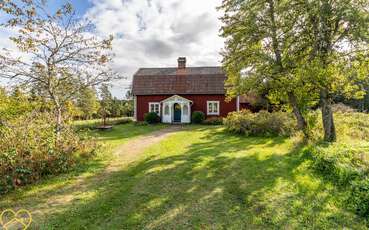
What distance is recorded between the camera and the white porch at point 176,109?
20719 millimetres

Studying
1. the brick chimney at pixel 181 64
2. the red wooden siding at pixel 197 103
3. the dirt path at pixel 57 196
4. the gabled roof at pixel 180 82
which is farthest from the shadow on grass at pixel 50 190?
the brick chimney at pixel 181 64

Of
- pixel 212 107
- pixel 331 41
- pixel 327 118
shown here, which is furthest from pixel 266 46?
pixel 212 107

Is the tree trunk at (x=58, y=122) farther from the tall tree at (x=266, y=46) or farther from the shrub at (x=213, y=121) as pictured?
the shrub at (x=213, y=121)

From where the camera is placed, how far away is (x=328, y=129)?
336 inches

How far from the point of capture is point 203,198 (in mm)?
4426

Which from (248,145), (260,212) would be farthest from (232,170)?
(248,145)

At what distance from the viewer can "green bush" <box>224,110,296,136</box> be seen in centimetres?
1173

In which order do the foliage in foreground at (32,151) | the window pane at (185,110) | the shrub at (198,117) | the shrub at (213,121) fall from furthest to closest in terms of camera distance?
the window pane at (185,110) < the shrub at (198,117) < the shrub at (213,121) < the foliage in foreground at (32,151)

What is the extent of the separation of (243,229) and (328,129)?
23.4 feet

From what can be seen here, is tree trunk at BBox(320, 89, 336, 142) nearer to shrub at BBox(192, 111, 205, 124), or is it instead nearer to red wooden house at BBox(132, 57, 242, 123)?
shrub at BBox(192, 111, 205, 124)

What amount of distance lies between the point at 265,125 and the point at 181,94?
1071 cm

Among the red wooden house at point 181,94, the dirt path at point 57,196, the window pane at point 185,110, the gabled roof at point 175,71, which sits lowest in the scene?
the dirt path at point 57,196

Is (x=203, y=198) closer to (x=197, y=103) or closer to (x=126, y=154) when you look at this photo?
(x=126, y=154)

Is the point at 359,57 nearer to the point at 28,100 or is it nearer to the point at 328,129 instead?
the point at 328,129
